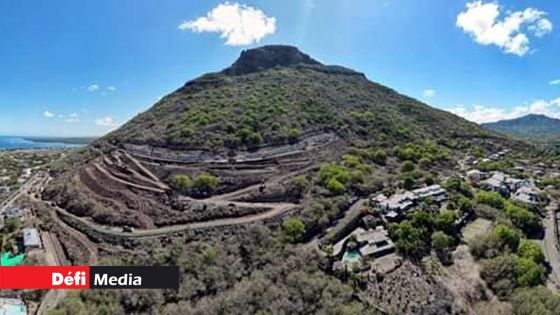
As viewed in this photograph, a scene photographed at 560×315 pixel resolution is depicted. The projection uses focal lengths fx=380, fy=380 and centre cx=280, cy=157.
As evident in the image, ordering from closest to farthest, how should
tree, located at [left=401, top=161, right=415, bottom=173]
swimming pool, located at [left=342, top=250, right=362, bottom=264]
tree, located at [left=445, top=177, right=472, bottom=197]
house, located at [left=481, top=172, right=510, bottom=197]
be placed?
1. swimming pool, located at [left=342, top=250, right=362, bottom=264]
2. tree, located at [left=445, top=177, right=472, bottom=197]
3. house, located at [left=481, top=172, right=510, bottom=197]
4. tree, located at [left=401, top=161, right=415, bottom=173]

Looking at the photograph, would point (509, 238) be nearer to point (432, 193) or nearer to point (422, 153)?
point (432, 193)

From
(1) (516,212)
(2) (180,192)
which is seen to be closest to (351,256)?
(1) (516,212)

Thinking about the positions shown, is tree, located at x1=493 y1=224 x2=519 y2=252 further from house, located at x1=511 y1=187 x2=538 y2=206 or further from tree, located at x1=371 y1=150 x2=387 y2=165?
tree, located at x1=371 y1=150 x2=387 y2=165

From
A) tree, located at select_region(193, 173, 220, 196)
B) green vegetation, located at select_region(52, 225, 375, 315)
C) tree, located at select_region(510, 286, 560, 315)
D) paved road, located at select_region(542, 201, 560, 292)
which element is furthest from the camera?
tree, located at select_region(193, 173, 220, 196)

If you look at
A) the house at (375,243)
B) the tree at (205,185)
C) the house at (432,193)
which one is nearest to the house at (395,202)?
the house at (432,193)

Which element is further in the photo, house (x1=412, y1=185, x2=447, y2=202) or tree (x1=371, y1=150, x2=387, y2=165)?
tree (x1=371, y1=150, x2=387, y2=165)

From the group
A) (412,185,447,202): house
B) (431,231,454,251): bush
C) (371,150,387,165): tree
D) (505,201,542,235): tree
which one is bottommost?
(431,231,454,251): bush

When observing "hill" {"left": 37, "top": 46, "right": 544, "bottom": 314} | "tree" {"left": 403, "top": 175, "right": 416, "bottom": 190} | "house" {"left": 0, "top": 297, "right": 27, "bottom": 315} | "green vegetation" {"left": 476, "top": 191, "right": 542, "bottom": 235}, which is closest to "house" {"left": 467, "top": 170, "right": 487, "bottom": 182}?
"hill" {"left": 37, "top": 46, "right": 544, "bottom": 314}

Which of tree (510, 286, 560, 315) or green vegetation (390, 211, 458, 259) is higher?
green vegetation (390, 211, 458, 259)
